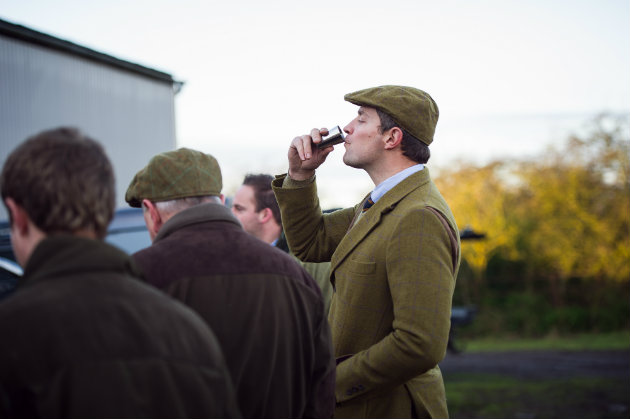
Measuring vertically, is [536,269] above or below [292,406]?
below

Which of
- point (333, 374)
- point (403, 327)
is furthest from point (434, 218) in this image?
point (333, 374)

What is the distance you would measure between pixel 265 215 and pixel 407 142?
198 cm

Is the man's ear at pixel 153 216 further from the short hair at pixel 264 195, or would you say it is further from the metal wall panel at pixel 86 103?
the metal wall panel at pixel 86 103

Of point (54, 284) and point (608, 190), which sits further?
point (608, 190)

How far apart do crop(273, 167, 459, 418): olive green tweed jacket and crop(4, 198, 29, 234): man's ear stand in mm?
1433

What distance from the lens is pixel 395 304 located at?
2510 millimetres

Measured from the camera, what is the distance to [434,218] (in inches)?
102

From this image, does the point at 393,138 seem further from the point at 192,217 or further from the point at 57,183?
the point at 57,183

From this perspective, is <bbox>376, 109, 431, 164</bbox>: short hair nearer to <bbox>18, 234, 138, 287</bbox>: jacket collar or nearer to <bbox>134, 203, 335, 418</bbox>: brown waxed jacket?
<bbox>134, 203, 335, 418</bbox>: brown waxed jacket

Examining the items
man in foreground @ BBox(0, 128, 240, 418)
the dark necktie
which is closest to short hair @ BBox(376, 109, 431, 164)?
the dark necktie

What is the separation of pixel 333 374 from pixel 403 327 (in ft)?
1.10

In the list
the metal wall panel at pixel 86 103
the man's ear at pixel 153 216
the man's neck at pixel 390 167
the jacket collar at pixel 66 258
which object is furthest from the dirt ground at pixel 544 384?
the jacket collar at pixel 66 258

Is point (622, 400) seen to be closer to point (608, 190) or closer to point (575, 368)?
point (575, 368)

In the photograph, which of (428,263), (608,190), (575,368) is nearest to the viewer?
(428,263)
